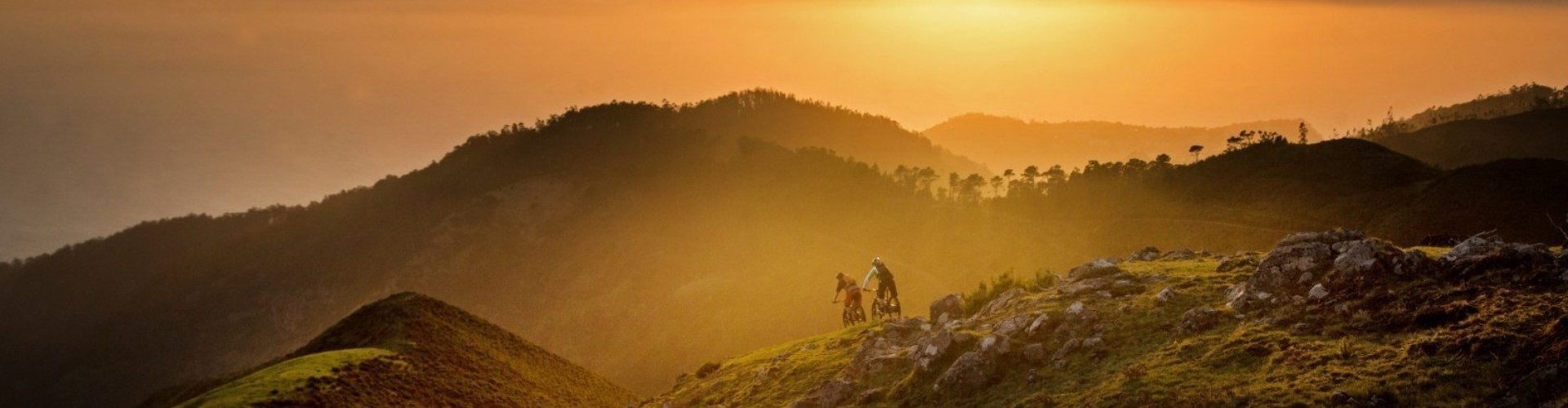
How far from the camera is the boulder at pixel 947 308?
34125mm

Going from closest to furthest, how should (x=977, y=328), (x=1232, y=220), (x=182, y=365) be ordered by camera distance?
(x=977, y=328) → (x=1232, y=220) → (x=182, y=365)

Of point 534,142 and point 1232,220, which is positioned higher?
point 534,142

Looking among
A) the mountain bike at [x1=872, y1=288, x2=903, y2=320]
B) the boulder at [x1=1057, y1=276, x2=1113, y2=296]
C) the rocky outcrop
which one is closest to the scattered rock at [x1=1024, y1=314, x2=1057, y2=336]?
the boulder at [x1=1057, y1=276, x2=1113, y2=296]

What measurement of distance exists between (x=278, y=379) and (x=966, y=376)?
2582cm

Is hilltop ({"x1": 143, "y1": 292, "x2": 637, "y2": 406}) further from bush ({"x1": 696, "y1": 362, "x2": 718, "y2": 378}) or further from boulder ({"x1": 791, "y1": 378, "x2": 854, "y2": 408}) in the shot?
boulder ({"x1": 791, "y1": 378, "x2": 854, "y2": 408})

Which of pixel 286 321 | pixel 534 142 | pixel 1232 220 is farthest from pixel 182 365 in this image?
pixel 1232 220

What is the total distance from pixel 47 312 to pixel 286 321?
8338 centimetres

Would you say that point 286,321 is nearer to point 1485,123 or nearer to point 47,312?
point 47,312

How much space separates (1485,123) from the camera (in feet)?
394

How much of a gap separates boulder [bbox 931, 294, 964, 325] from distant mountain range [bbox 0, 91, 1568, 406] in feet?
98.7

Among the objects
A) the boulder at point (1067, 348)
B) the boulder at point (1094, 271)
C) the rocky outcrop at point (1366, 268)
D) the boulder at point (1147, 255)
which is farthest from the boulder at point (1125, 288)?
the boulder at point (1147, 255)

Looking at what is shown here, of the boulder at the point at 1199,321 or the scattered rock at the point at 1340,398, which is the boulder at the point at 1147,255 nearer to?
the boulder at the point at 1199,321

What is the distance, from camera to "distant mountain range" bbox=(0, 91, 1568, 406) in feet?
298

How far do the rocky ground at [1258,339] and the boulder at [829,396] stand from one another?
0.20 feet
